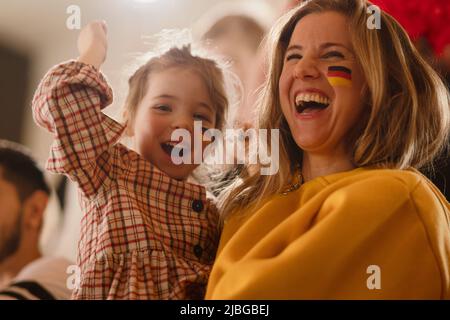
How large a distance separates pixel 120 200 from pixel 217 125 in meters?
0.31

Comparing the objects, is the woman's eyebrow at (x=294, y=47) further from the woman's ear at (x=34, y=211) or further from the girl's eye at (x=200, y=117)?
the woman's ear at (x=34, y=211)

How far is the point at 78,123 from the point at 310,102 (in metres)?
0.40

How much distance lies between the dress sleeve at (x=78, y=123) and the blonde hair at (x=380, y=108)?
25cm

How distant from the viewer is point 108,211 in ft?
3.07

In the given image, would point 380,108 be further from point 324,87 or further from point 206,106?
point 206,106

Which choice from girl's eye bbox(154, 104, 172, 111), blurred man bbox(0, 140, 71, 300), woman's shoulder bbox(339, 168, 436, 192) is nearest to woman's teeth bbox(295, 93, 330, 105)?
woman's shoulder bbox(339, 168, 436, 192)

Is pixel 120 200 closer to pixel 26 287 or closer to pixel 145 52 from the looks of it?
pixel 26 287

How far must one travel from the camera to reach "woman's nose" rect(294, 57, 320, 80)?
97cm

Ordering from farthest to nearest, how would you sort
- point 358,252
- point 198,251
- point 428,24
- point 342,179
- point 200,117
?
point 428,24 < point 200,117 < point 198,251 < point 342,179 < point 358,252

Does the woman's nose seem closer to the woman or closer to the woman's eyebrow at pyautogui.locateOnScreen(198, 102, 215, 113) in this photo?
the woman

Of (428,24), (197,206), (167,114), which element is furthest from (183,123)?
(428,24)
